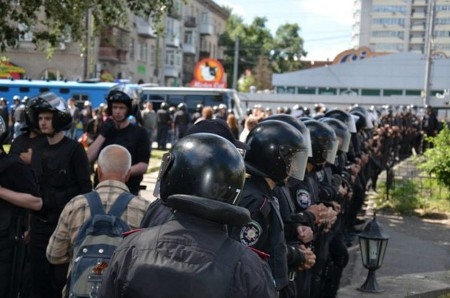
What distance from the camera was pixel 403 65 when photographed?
176ft

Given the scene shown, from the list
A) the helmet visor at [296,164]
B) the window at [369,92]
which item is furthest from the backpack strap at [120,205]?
the window at [369,92]

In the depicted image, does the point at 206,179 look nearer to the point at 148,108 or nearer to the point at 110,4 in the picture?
the point at 110,4

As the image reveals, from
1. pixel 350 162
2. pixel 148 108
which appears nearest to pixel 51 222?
pixel 350 162

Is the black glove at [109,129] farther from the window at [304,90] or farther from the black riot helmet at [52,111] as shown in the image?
the window at [304,90]

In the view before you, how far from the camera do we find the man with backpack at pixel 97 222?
149 inches

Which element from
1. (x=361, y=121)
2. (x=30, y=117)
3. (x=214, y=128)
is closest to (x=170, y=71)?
(x=361, y=121)

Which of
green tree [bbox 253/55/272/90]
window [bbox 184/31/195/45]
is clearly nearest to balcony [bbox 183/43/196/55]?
window [bbox 184/31/195/45]

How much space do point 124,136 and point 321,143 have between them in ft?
5.89

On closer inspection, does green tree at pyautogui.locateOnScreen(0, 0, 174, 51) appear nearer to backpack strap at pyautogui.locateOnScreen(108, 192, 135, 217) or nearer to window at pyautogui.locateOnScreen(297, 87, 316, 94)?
backpack strap at pyautogui.locateOnScreen(108, 192, 135, 217)

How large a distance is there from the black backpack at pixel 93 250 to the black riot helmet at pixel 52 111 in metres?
1.94

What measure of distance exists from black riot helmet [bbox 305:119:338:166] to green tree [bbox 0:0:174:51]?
687cm

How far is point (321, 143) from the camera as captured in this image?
659 cm

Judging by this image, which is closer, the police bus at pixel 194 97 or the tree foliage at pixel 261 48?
the police bus at pixel 194 97

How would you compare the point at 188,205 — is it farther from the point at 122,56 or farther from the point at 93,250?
the point at 122,56
